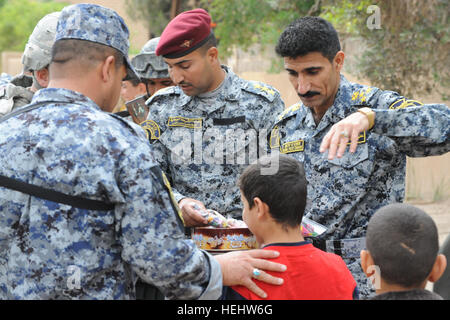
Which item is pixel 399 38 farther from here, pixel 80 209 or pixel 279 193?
pixel 80 209

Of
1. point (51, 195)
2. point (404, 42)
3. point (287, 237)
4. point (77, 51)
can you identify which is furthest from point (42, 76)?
point (404, 42)

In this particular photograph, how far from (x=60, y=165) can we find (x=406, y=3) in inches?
250

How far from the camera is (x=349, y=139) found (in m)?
2.56

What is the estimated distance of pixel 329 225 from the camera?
278cm

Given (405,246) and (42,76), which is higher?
(42,76)

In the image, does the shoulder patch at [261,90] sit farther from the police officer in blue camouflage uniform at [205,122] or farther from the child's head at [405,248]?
the child's head at [405,248]

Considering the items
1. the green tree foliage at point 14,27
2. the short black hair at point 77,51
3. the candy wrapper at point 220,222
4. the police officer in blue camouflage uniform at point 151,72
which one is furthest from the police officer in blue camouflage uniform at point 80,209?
the green tree foliage at point 14,27

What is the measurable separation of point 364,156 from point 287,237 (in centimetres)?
67

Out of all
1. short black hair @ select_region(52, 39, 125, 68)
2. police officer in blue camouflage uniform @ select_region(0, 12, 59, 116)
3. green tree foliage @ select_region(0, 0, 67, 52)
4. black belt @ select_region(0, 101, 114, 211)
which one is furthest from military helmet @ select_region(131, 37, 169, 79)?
green tree foliage @ select_region(0, 0, 67, 52)

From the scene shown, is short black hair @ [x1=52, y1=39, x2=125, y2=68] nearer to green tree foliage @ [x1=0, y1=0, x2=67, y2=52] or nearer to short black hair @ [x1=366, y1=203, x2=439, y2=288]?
short black hair @ [x1=366, y1=203, x2=439, y2=288]

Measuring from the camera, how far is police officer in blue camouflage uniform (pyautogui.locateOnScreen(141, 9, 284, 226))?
3311 mm

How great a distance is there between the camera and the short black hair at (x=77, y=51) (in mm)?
2037
